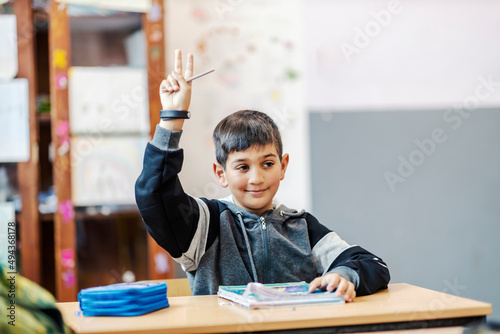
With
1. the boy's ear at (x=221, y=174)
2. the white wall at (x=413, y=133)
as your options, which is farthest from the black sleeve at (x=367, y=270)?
the white wall at (x=413, y=133)

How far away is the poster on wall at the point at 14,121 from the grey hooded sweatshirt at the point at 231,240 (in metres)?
1.41

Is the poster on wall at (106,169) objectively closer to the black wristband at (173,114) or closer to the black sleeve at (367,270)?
the black wristband at (173,114)

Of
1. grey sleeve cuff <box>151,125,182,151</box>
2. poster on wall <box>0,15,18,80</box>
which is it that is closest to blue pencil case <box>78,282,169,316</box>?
grey sleeve cuff <box>151,125,182,151</box>

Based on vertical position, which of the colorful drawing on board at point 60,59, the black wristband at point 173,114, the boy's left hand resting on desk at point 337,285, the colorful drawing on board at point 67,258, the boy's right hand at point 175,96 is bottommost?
the colorful drawing on board at point 67,258

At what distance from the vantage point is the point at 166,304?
1.22 m

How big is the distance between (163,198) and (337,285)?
18.4 inches

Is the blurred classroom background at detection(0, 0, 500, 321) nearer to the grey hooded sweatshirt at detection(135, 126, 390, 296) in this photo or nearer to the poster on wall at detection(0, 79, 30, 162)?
the poster on wall at detection(0, 79, 30, 162)

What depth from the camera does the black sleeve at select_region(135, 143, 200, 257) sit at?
4.49 ft

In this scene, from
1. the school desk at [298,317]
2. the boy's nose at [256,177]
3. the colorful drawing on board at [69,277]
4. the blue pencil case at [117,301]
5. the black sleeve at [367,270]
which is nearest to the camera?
the school desk at [298,317]

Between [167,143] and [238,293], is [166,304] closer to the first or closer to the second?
[238,293]

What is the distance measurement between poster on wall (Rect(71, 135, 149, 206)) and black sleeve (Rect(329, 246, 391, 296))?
153cm

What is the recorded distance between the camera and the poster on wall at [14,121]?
2.65 meters

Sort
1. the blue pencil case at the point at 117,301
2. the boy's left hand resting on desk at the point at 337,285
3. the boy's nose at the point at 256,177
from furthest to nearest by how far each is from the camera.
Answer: the boy's nose at the point at 256,177
the boy's left hand resting on desk at the point at 337,285
the blue pencil case at the point at 117,301

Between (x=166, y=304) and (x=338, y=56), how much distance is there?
88.2 inches
